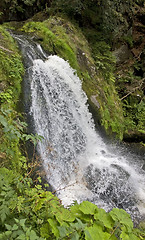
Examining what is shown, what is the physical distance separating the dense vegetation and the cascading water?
20.6 inches

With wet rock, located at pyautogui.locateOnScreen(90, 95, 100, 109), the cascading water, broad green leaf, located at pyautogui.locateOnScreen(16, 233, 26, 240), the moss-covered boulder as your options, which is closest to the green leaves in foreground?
broad green leaf, located at pyautogui.locateOnScreen(16, 233, 26, 240)

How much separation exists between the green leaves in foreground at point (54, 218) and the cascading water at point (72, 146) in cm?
204

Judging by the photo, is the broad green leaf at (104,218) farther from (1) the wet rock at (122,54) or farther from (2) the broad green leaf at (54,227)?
(1) the wet rock at (122,54)

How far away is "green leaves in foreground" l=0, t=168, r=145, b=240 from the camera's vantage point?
1.59 m

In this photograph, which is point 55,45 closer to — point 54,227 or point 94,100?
point 94,100

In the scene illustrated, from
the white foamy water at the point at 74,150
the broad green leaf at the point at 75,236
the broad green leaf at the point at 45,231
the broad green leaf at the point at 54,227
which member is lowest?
→ the broad green leaf at the point at 45,231

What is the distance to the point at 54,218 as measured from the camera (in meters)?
1.81

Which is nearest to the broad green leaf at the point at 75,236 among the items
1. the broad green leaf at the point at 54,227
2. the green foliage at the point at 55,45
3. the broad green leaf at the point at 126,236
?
the broad green leaf at the point at 54,227

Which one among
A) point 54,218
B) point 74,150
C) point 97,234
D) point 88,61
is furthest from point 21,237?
point 88,61

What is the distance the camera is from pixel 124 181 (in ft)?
16.7

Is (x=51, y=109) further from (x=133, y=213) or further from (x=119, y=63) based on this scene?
(x=119, y=63)

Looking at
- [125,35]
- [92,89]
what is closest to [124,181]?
[92,89]

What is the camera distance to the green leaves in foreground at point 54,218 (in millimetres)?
1587

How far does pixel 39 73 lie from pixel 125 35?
697cm
